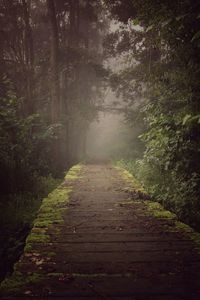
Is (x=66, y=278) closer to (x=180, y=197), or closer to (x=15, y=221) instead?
(x=15, y=221)

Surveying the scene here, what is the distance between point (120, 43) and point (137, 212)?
19.5m

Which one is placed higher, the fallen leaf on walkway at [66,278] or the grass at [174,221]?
the grass at [174,221]

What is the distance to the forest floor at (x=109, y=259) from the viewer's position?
344 cm

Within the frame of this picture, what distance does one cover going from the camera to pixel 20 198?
930cm

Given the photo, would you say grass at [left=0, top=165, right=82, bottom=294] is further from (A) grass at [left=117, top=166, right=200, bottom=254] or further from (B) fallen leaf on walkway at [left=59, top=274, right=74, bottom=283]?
(A) grass at [left=117, top=166, right=200, bottom=254]

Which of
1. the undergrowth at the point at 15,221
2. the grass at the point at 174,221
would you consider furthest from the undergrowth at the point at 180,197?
the undergrowth at the point at 15,221

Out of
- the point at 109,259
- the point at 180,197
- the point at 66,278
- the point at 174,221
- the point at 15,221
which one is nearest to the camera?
the point at 66,278

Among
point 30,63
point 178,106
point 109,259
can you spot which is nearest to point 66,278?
point 109,259

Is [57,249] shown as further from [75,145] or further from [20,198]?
[75,145]

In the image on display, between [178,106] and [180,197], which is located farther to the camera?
[178,106]

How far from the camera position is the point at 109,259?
4.34 meters

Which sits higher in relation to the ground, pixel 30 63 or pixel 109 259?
pixel 30 63

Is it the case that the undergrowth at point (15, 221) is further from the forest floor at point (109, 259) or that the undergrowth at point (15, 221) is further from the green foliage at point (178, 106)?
the green foliage at point (178, 106)

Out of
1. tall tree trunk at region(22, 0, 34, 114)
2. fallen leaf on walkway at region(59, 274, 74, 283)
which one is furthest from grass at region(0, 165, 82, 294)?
tall tree trunk at region(22, 0, 34, 114)
